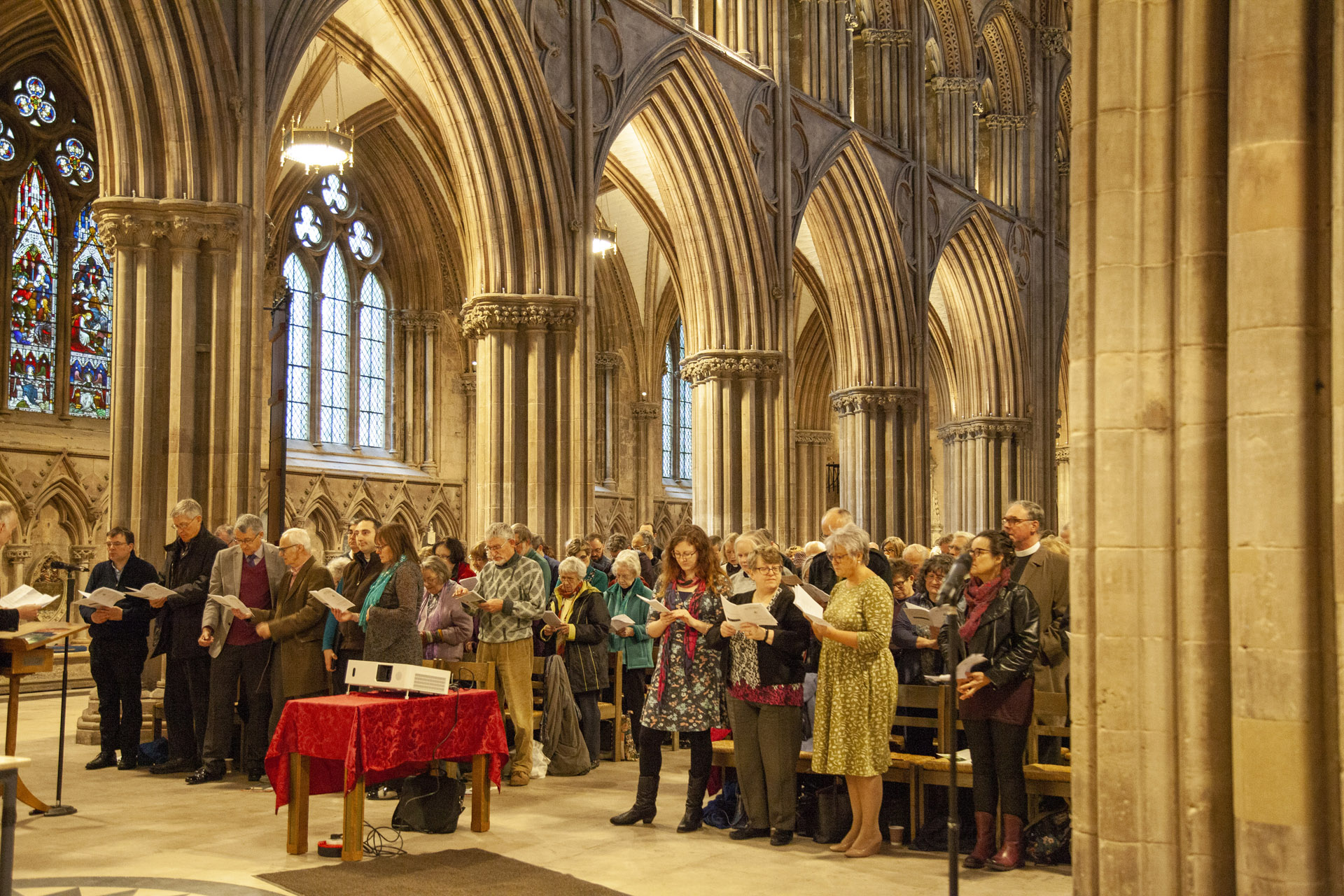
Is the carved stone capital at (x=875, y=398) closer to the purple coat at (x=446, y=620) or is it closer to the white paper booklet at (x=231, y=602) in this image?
the purple coat at (x=446, y=620)

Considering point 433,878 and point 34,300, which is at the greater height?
point 34,300

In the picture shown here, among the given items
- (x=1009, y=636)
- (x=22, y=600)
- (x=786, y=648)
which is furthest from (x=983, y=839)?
(x=22, y=600)

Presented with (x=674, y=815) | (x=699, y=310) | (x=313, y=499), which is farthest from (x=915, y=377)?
(x=674, y=815)

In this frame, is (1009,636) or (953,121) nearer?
(1009,636)

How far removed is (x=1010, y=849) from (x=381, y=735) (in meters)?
2.67

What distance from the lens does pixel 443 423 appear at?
827 inches

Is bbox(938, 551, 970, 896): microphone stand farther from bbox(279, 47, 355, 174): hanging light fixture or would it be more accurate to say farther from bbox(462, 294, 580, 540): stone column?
bbox(279, 47, 355, 174): hanging light fixture

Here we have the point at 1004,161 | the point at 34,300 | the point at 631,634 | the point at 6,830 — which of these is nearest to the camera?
the point at 6,830

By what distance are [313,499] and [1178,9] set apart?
50.9 ft

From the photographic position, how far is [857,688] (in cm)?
574

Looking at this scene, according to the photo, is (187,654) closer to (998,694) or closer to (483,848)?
(483,848)

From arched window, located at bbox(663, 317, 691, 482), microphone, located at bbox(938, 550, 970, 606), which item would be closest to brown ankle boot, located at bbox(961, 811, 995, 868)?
microphone, located at bbox(938, 550, 970, 606)

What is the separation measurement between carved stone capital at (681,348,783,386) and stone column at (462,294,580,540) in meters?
3.45

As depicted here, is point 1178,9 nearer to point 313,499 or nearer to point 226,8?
point 226,8
